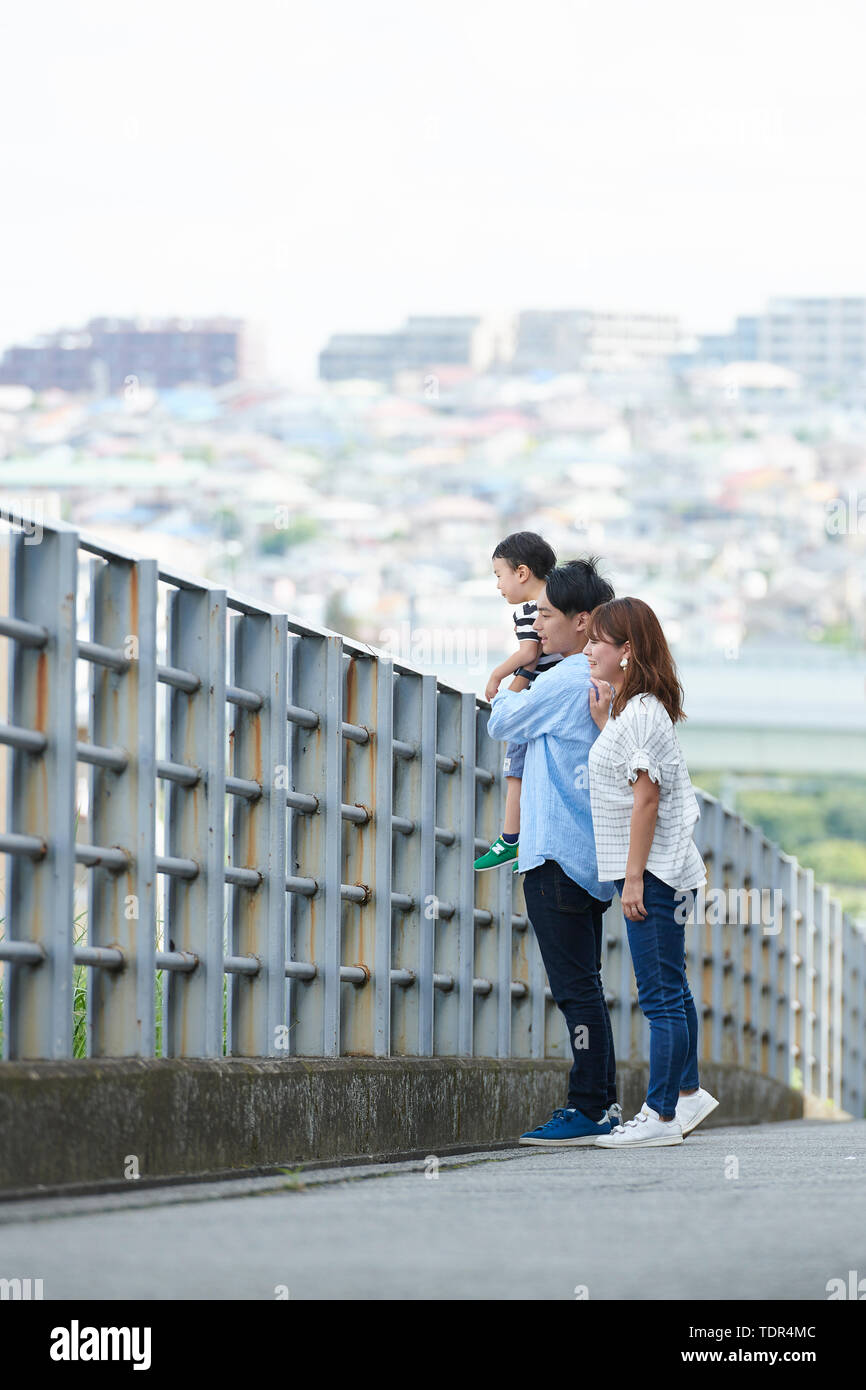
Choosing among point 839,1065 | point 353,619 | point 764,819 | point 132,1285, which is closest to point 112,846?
point 132,1285

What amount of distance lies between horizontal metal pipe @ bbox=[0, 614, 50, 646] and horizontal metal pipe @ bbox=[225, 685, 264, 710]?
1.00m

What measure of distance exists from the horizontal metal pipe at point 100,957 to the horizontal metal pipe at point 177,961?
204 mm

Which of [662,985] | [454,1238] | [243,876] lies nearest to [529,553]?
[662,985]

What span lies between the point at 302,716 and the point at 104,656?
1.34 metres

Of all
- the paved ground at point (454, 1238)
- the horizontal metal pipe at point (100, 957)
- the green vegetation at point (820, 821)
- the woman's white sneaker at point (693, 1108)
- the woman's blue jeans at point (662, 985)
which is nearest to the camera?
the paved ground at point (454, 1238)

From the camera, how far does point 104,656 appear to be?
17.0ft

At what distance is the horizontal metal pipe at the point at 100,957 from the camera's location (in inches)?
198

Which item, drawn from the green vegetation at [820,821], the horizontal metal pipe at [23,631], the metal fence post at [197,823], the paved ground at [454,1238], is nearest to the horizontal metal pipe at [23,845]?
Answer: the horizontal metal pipe at [23,631]

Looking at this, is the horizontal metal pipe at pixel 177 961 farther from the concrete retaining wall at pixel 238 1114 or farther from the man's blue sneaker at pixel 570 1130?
the man's blue sneaker at pixel 570 1130

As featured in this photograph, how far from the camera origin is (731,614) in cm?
19312

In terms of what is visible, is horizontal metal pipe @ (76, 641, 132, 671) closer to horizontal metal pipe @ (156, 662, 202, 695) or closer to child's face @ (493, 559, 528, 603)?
horizontal metal pipe @ (156, 662, 202, 695)

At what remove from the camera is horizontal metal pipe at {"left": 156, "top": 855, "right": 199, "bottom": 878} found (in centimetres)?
546

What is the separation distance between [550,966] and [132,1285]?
3.83 meters
